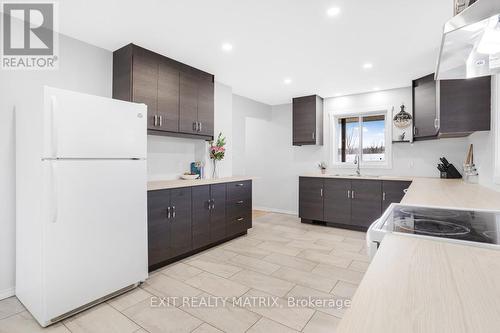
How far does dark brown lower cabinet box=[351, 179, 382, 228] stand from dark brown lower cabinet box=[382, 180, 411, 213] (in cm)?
6

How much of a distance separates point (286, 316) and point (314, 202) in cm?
294

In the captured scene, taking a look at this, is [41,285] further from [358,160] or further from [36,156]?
[358,160]

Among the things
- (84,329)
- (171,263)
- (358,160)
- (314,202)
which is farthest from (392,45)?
→ (84,329)

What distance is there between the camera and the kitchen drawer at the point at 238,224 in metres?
3.65

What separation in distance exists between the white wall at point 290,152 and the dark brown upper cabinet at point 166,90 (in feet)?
4.76

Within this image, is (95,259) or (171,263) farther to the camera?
(171,263)

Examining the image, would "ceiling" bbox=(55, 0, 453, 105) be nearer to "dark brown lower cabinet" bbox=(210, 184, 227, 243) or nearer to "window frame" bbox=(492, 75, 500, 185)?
"window frame" bbox=(492, 75, 500, 185)

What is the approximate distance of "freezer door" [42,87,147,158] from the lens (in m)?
1.81

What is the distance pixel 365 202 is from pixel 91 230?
12.7ft

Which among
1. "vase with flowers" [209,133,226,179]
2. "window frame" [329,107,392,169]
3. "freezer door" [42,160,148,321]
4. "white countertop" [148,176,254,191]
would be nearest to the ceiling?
"window frame" [329,107,392,169]

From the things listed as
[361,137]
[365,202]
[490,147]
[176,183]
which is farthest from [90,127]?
[361,137]

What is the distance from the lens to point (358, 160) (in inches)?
189

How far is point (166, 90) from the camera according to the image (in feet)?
10.1

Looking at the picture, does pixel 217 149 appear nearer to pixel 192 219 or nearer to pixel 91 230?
pixel 192 219
